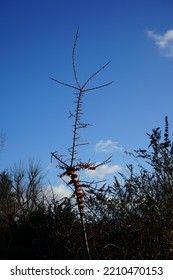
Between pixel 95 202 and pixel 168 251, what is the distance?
0.78 m

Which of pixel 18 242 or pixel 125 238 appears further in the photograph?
pixel 18 242

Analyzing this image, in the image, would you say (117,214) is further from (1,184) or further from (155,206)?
(1,184)

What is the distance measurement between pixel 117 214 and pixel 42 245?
13.4ft

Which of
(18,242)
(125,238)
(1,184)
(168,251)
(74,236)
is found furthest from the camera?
(1,184)

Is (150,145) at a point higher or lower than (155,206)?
higher

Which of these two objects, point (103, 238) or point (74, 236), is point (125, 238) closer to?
point (103, 238)

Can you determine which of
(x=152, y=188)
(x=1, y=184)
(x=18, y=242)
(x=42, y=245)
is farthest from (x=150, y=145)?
(x=1, y=184)

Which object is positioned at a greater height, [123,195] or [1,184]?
[1,184]

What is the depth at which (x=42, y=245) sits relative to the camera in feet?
23.9
